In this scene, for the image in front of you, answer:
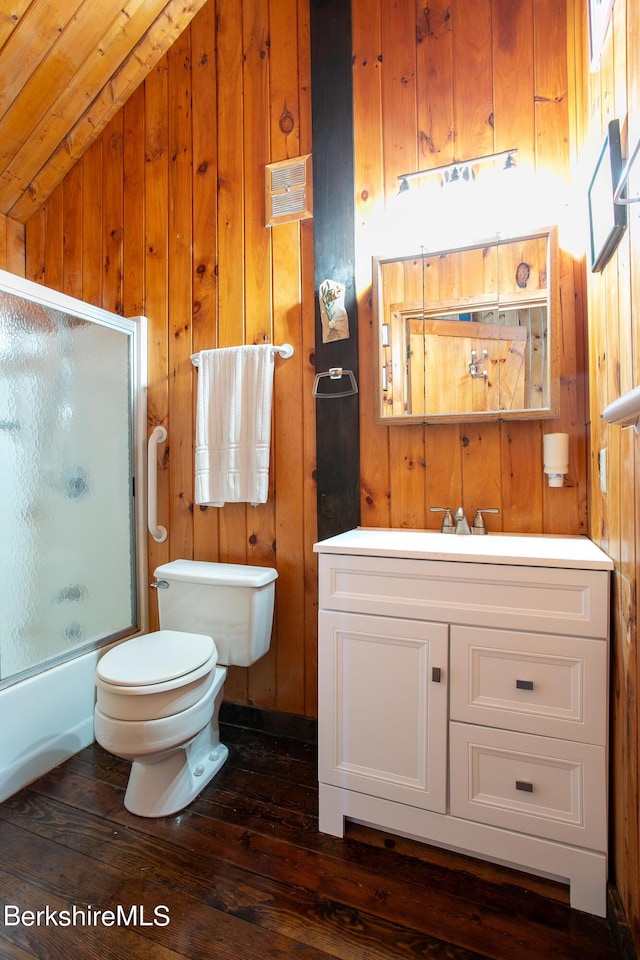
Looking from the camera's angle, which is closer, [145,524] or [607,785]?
[607,785]

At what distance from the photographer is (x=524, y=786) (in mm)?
1162

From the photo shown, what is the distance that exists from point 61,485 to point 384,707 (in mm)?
1489

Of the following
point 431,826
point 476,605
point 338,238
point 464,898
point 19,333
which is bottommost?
point 464,898

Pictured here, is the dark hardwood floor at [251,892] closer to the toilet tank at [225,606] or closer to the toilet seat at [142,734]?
the toilet seat at [142,734]

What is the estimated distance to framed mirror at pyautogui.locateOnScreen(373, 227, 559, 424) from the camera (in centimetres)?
149

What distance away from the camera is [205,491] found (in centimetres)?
190

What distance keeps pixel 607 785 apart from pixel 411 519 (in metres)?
0.91

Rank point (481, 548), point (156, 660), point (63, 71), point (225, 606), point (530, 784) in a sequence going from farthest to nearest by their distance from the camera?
1. point (63, 71)
2. point (225, 606)
3. point (156, 660)
4. point (481, 548)
5. point (530, 784)

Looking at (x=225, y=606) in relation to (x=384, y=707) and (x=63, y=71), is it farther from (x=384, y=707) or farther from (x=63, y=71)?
(x=63, y=71)

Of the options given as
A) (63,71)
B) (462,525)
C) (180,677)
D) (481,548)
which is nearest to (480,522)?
(462,525)

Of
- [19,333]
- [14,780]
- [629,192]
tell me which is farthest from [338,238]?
[14,780]

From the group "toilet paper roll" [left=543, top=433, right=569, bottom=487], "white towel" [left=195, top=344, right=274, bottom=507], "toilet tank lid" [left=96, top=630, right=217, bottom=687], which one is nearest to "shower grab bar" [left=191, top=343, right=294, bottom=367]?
"white towel" [left=195, top=344, right=274, bottom=507]

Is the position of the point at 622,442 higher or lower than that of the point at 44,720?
higher

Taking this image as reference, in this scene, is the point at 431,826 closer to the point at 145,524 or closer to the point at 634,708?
the point at 634,708
